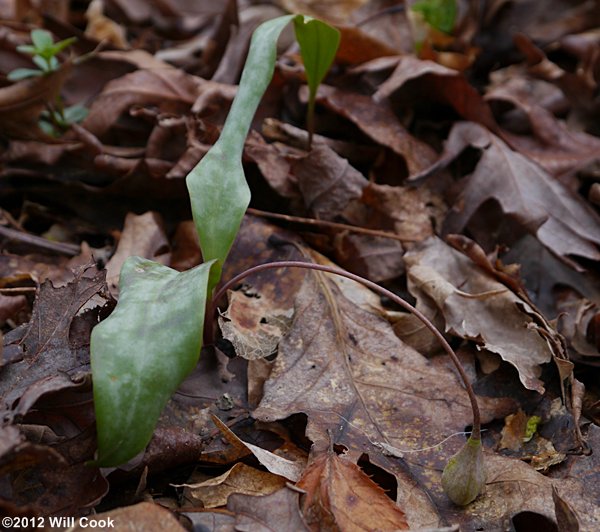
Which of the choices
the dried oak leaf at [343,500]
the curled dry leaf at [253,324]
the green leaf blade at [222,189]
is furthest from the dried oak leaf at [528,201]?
the dried oak leaf at [343,500]

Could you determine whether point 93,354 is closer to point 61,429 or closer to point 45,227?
point 61,429

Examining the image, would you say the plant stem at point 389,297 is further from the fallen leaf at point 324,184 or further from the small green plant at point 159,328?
the fallen leaf at point 324,184

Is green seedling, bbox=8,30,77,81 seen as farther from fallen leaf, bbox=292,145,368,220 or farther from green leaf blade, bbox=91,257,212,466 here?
green leaf blade, bbox=91,257,212,466

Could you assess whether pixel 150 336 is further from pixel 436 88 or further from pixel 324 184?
pixel 436 88

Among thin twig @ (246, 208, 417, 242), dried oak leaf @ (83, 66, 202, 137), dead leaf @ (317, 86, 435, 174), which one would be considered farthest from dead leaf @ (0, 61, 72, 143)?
dead leaf @ (317, 86, 435, 174)

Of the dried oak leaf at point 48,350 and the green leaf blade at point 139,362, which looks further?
the dried oak leaf at point 48,350

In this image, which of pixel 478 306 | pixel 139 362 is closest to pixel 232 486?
pixel 139 362
